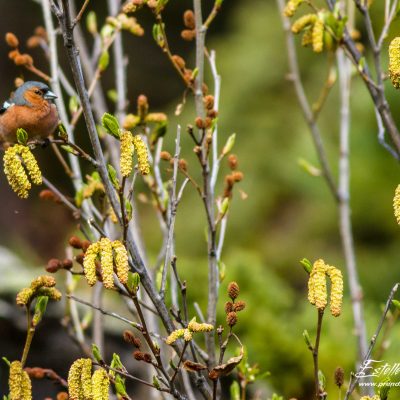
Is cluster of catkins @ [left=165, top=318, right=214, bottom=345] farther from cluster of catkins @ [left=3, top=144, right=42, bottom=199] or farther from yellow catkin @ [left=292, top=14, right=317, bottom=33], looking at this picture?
yellow catkin @ [left=292, top=14, right=317, bottom=33]

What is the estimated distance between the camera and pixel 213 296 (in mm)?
2145

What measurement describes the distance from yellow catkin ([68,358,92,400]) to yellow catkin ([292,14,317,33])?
4.03 ft

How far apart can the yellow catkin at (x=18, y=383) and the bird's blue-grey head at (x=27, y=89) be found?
1402 mm

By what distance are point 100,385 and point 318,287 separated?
56 centimetres

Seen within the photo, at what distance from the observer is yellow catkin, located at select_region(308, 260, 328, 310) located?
61.6 inches

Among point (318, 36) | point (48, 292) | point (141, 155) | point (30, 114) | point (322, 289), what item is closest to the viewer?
point (322, 289)

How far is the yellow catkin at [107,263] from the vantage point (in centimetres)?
156

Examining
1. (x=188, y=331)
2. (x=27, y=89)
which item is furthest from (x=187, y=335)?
(x=27, y=89)

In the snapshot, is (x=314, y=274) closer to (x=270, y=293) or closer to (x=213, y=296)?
(x=213, y=296)

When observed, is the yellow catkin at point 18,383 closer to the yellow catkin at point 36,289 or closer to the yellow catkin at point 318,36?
the yellow catkin at point 36,289

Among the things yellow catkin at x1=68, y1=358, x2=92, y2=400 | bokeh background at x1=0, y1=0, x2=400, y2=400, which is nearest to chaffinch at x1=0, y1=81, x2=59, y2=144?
bokeh background at x1=0, y1=0, x2=400, y2=400

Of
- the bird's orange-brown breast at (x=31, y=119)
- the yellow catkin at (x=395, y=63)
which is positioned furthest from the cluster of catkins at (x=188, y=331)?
the bird's orange-brown breast at (x=31, y=119)

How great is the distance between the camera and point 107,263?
1.58 m

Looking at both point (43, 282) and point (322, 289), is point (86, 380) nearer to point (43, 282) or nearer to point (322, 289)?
point (43, 282)
